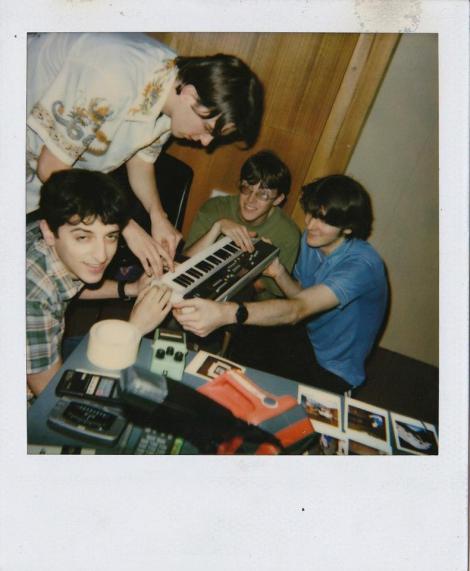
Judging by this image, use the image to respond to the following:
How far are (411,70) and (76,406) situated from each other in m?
1.57

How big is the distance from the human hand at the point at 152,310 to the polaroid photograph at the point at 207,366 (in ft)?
0.62

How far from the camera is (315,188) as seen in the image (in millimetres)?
1649

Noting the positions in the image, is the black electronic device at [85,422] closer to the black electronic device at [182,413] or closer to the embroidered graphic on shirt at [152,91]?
the black electronic device at [182,413]

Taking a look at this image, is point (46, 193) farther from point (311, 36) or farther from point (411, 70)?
point (411, 70)

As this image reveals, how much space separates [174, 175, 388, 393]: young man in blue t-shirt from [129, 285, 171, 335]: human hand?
0.30 meters

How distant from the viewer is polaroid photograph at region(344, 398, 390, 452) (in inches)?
52.6

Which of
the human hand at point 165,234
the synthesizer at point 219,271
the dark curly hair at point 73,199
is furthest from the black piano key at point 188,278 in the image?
the dark curly hair at point 73,199

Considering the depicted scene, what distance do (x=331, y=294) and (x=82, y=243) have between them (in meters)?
1.00

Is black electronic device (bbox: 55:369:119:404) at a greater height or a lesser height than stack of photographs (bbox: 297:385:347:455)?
lesser

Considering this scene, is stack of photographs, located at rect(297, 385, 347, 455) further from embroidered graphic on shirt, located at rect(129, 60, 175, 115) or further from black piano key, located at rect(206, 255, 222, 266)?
embroidered graphic on shirt, located at rect(129, 60, 175, 115)

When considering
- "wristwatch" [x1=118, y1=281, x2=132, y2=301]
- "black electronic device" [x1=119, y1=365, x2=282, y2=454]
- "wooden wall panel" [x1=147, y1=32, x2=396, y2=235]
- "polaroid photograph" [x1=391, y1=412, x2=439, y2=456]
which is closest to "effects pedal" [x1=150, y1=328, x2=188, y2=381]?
"black electronic device" [x1=119, y1=365, x2=282, y2=454]

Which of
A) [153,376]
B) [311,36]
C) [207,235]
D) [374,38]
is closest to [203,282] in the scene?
[207,235]

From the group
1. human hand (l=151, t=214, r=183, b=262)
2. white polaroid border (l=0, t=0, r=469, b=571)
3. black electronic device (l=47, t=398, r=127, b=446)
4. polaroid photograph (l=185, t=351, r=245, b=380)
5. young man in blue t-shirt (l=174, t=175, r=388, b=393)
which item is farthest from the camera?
young man in blue t-shirt (l=174, t=175, r=388, b=393)

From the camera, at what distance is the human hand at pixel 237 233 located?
165cm
